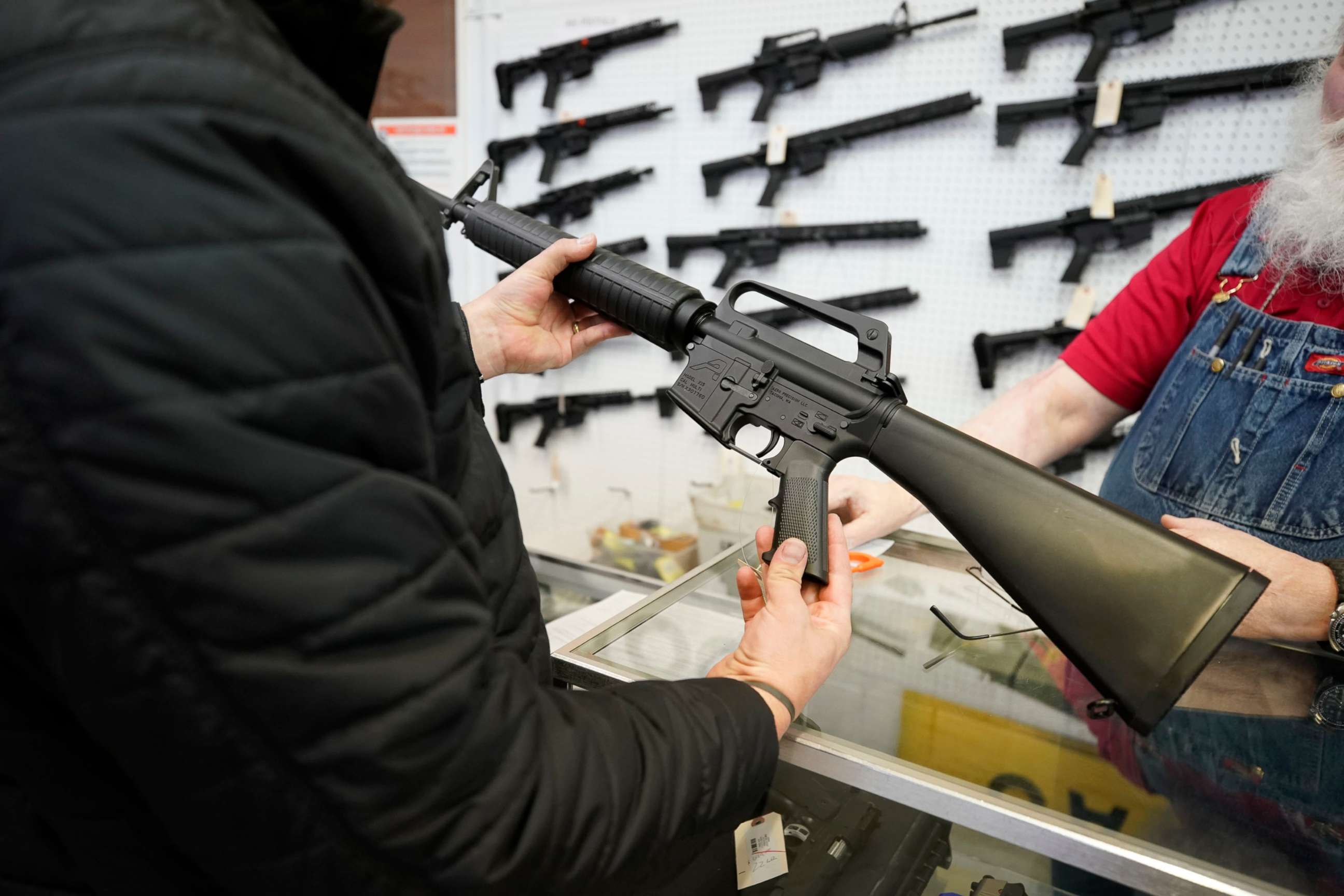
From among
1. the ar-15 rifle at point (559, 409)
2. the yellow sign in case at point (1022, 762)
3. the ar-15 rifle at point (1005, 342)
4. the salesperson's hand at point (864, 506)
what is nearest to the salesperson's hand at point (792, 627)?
the yellow sign in case at point (1022, 762)

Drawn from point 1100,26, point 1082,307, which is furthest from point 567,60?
point 1082,307

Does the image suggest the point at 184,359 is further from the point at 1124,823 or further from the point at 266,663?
the point at 1124,823

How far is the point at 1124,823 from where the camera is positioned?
2.16ft

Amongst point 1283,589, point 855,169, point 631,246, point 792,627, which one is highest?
point 855,169

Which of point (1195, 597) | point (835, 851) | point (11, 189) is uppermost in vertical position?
point (11, 189)

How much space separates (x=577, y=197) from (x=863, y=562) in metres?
2.42

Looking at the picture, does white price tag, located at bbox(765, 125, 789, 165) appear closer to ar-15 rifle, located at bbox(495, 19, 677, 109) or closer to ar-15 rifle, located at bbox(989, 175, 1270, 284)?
ar-15 rifle, located at bbox(495, 19, 677, 109)

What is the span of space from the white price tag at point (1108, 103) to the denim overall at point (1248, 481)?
3.56 ft

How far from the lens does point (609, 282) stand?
1.09m

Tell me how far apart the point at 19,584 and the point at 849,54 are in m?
2.71

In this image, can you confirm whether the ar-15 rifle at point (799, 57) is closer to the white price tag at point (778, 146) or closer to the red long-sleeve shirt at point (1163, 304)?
the white price tag at point (778, 146)

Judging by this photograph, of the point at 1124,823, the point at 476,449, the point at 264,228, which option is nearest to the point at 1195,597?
the point at 1124,823

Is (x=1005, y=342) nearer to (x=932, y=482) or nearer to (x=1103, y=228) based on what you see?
(x=1103, y=228)

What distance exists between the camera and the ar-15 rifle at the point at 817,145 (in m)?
2.38
